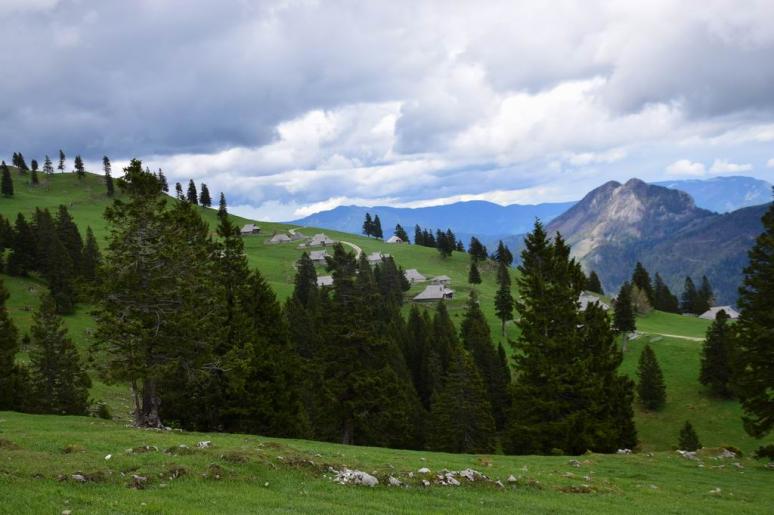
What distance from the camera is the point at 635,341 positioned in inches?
4107

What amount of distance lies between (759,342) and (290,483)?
25664mm

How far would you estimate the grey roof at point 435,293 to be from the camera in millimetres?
133750

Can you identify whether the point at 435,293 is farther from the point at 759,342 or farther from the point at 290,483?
the point at 290,483

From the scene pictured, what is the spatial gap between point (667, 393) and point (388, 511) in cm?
8044

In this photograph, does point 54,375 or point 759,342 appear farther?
point 54,375

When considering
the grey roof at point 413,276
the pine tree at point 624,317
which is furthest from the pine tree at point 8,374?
the grey roof at point 413,276

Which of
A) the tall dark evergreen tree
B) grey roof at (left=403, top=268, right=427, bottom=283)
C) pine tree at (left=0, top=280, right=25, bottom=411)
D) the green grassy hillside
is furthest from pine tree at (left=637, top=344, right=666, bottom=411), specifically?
grey roof at (left=403, top=268, right=427, bottom=283)

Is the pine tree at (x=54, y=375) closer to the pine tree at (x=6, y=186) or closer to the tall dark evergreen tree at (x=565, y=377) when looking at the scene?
the tall dark evergreen tree at (x=565, y=377)

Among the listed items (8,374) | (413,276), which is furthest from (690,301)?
(8,374)

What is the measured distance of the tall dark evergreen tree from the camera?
1281 inches

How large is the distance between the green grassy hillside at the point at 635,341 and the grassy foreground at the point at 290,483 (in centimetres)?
1283

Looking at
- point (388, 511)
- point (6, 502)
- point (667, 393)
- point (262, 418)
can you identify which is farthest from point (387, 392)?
point (667, 393)

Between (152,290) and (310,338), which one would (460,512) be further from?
(310,338)

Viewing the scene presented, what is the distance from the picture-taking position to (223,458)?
54.3 feet
